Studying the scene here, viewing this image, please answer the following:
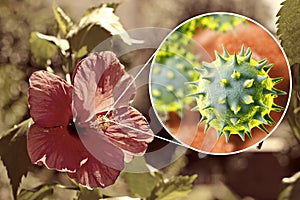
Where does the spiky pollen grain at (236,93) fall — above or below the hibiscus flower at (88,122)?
above

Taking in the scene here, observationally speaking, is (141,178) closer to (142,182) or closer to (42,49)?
(142,182)

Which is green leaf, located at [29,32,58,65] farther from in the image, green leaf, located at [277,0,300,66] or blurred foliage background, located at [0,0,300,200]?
green leaf, located at [277,0,300,66]

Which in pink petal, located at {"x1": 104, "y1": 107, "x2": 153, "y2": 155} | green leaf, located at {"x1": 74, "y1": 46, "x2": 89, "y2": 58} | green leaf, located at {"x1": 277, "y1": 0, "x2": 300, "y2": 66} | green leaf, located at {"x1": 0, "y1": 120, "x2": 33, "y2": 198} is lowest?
green leaf, located at {"x1": 0, "y1": 120, "x2": 33, "y2": 198}

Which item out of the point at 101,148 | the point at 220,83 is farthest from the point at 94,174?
the point at 220,83

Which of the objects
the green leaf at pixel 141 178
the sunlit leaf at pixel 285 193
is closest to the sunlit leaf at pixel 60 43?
the green leaf at pixel 141 178

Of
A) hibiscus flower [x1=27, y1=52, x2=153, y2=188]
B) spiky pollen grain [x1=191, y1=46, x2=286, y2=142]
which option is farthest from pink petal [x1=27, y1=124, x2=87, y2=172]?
spiky pollen grain [x1=191, y1=46, x2=286, y2=142]

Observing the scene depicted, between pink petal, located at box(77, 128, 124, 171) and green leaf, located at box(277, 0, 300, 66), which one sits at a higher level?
green leaf, located at box(277, 0, 300, 66)

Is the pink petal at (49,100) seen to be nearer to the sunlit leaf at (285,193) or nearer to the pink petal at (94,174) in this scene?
the pink petal at (94,174)
